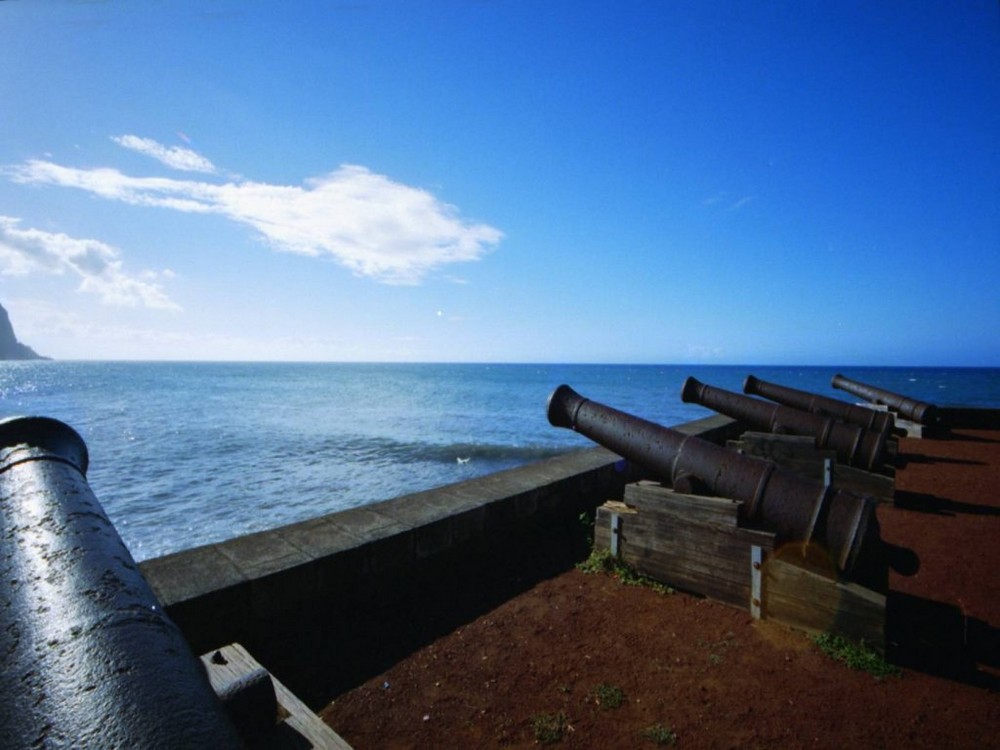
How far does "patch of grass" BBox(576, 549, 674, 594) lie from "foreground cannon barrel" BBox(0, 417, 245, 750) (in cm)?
356

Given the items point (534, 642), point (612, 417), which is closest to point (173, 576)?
point (534, 642)

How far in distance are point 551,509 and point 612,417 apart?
4.02ft

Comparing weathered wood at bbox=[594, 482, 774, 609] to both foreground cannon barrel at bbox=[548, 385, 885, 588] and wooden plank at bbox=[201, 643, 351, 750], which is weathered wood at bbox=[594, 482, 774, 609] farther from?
wooden plank at bbox=[201, 643, 351, 750]

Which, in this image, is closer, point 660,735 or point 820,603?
point 660,735

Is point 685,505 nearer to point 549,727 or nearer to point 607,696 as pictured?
point 607,696

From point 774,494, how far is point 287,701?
11.5ft

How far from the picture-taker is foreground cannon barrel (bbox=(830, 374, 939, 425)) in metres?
11.2

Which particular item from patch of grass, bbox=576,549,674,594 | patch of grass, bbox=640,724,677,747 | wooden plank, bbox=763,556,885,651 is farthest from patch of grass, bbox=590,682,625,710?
wooden plank, bbox=763,556,885,651

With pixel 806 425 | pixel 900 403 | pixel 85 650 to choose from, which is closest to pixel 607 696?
pixel 85 650

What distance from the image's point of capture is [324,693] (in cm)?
267

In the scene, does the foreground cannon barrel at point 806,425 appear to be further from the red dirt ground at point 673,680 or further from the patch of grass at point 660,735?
the patch of grass at point 660,735

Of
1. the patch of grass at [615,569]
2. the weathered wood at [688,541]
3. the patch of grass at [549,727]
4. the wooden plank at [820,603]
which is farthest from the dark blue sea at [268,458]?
the wooden plank at [820,603]

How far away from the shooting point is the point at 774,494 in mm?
3684

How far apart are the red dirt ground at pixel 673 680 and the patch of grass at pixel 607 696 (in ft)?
0.05
